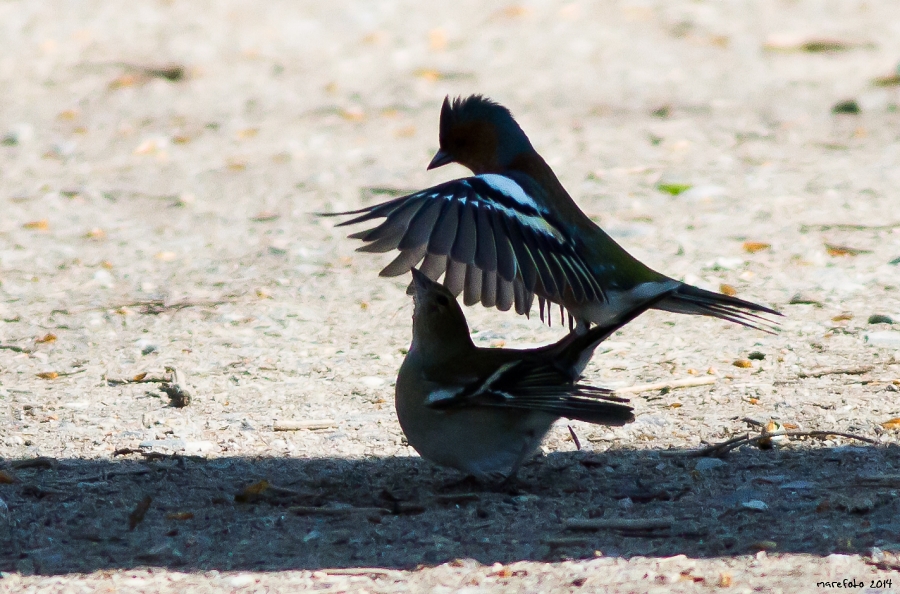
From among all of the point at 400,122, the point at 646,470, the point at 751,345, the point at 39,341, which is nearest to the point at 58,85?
the point at 400,122

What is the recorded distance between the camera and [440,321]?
4.46 metres

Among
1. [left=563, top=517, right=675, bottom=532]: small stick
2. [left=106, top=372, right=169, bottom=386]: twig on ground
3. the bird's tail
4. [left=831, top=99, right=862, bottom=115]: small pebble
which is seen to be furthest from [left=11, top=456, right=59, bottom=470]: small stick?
[left=831, top=99, right=862, bottom=115]: small pebble

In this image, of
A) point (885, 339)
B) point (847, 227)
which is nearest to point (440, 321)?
point (885, 339)

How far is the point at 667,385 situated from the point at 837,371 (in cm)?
77

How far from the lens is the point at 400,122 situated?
34.9 ft

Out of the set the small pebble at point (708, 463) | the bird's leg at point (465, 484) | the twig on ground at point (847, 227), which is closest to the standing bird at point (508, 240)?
the small pebble at point (708, 463)

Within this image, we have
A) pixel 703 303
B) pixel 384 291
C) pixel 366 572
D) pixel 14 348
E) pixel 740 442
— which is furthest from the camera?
pixel 384 291

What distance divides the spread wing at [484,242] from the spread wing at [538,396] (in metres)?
0.32

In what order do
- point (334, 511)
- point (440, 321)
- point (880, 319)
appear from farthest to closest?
point (880, 319) → point (440, 321) → point (334, 511)

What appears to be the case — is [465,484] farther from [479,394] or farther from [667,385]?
[667,385]

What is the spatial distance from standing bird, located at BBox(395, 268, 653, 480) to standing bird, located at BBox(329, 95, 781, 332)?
243 millimetres

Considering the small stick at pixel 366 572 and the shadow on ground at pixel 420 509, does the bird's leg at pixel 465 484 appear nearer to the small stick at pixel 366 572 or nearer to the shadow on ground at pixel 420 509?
the shadow on ground at pixel 420 509

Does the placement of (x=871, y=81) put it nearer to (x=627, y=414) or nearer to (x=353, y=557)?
(x=627, y=414)

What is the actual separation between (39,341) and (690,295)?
3386 mm
